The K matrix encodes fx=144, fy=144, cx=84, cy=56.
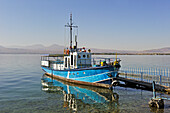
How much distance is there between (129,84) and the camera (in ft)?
67.7

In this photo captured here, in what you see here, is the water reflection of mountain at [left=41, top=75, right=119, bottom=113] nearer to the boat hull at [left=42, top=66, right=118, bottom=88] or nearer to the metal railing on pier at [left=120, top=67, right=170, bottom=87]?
the boat hull at [left=42, top=66, right=118, bottom=88]

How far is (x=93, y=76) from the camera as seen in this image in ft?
66.9

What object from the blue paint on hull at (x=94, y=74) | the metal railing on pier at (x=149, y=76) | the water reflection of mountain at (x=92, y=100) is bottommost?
the water reflection of mountain at (x=92, y=100)

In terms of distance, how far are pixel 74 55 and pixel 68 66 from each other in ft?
8.20

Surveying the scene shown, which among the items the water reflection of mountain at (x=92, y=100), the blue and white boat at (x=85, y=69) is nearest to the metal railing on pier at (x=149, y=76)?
the blue and white boat at (x=85, y=69)

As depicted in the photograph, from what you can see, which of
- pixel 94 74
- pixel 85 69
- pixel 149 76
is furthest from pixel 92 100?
pixel 149 76

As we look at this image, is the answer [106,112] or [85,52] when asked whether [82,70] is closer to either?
[85,52]

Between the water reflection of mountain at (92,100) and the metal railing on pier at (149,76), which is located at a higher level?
the metal railing on pier at (149,76)

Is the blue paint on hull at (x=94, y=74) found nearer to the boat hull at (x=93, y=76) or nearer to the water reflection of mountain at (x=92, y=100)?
the boat hull at (x=93, y=76)

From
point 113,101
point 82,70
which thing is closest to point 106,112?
point 113,101

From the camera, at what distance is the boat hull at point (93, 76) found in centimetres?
1905

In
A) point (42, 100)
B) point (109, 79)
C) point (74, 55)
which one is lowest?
point (42, 100)

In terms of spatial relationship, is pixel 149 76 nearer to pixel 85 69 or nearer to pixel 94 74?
pixel 94 74

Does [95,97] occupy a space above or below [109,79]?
below
